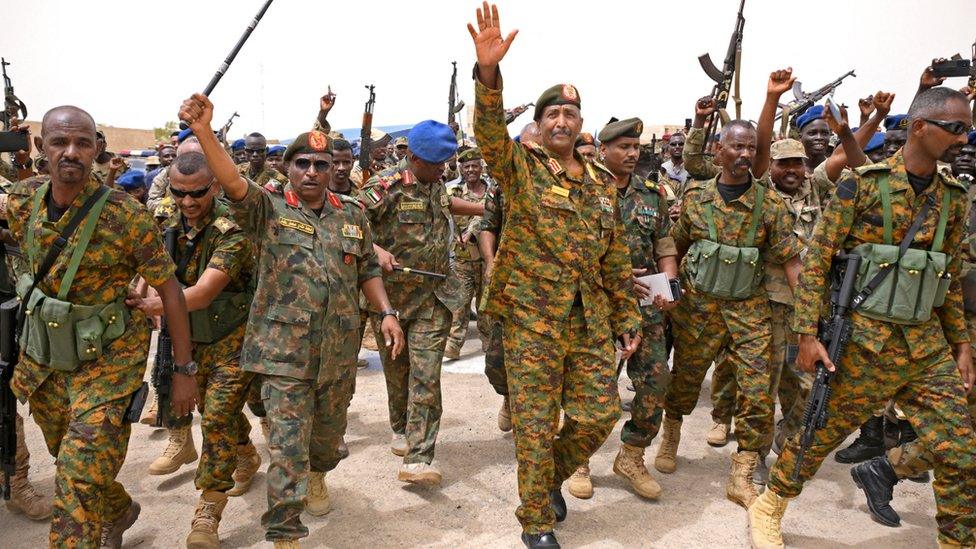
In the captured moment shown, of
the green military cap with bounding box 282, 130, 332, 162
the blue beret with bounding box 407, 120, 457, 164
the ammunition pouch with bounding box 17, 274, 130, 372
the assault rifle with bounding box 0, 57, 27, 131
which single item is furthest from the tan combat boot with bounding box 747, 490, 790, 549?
the assault rifle with bounding box 0, 57, 27, 131

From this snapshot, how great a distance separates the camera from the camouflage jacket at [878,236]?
3561 millimetres

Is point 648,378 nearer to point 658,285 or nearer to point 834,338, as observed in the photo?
point 658,285

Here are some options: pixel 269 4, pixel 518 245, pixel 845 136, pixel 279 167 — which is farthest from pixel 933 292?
pixel 279 167

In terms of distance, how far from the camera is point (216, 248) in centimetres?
400

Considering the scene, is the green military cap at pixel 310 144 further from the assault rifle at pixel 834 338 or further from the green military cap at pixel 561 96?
the assault rifle at pixel 834 338

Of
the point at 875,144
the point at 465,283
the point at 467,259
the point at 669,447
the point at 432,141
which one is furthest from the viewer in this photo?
the point at 465,283

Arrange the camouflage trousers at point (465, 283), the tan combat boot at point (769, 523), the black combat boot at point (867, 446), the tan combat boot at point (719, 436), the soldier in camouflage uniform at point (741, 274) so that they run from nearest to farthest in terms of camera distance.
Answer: the tan combat boot at point (769, 523)
the soldier in camouflage uniform at point (741, 274)
the black combat boot at point (867, 446)
the tan combat boot at point (719, 436)
the camouflage trousers at point (465, 283)

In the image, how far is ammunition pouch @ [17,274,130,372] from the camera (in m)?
3.12

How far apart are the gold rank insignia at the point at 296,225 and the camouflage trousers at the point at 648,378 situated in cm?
222

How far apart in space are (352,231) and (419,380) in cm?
139

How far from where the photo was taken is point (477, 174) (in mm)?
8430

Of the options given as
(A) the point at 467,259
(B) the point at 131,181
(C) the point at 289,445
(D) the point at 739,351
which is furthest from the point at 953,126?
(B) the point at 131,181

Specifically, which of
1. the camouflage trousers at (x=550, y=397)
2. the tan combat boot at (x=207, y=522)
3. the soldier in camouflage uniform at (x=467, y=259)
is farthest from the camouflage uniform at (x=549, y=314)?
the soldier in camouflage uniform at (x=467, y=259)

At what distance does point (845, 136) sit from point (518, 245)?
2461mm
